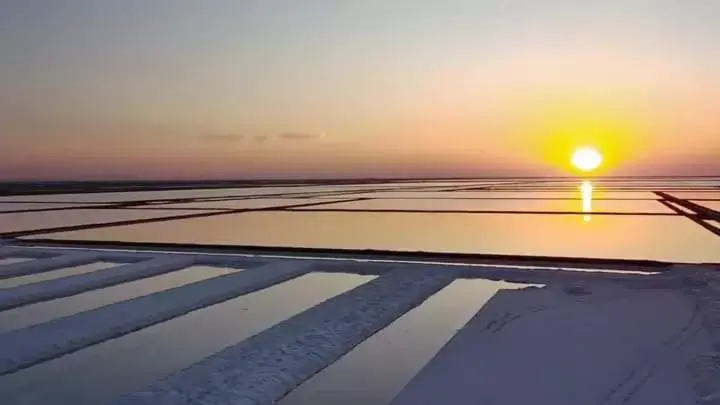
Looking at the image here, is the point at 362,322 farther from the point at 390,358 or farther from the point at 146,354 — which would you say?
the point at 146,354

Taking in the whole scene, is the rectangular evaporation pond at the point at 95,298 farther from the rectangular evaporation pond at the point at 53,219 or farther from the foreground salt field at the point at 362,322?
the rectangular evaporation pond at the point at 53,219

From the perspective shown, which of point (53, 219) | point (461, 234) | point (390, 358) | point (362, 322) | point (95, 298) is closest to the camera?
point (390, 358)

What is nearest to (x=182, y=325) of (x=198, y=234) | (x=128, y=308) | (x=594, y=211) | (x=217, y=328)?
(x=217, y=328)

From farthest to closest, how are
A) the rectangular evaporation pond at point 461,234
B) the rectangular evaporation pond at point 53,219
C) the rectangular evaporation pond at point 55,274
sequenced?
the rectangular evaporation pond at point 53,219 → the rectangular evaporation pond at point 461,234 → the rectangular evaporation pond at point 55,274

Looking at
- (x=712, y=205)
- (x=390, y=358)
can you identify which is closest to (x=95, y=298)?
(x=390, y=358)

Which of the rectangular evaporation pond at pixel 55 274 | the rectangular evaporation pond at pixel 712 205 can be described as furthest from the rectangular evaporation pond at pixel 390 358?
the rectangular evaporation pond at pixel 712 205
